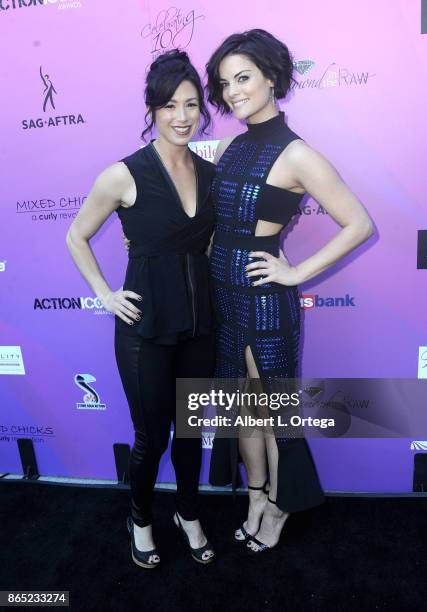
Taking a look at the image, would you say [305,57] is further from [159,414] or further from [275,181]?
[159,414]

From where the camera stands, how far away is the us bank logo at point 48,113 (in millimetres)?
2111

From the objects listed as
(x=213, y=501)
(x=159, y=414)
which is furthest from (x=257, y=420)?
(x=213, y=501)

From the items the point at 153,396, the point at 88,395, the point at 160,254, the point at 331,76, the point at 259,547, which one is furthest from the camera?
the point at 88,395

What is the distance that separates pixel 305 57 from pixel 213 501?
85.4 inches

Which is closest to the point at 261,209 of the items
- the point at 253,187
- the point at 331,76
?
the point at 253,187

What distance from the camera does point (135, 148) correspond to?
2.15 m

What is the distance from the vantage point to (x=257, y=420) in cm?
198

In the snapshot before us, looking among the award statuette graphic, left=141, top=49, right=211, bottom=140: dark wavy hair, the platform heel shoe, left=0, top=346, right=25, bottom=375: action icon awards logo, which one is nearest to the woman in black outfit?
left=141, top=49, right=211, bottom=140: dark wavy hair

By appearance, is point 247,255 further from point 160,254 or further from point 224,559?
point 224,559

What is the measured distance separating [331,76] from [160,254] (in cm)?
109

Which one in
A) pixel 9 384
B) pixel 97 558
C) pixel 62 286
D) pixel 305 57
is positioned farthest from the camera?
pixel 9 384

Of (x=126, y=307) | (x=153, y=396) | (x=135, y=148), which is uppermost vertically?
(x=135, y=148)

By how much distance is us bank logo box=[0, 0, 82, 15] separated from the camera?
201cm

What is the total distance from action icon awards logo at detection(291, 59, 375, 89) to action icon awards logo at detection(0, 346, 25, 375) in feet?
6.38
